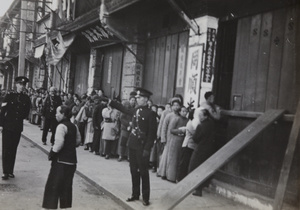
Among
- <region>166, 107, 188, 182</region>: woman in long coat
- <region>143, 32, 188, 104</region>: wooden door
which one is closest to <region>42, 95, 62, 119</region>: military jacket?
<region>143, 32, 188, 104</region>: wooden door

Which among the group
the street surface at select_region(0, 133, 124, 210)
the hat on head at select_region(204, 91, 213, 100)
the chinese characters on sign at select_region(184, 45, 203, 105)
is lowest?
the street surface at select_region(0, 133, 124, 210)

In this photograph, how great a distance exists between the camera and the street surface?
566 cm

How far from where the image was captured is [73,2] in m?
15.3

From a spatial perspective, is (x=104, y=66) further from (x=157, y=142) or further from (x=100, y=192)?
(x=100, y=192)

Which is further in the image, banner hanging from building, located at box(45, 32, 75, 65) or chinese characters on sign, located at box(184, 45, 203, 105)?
banner hanging from building, located at box(45, 32, 75, 65)

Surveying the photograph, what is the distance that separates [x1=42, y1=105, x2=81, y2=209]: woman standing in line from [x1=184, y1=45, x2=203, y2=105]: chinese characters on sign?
3.34 meters

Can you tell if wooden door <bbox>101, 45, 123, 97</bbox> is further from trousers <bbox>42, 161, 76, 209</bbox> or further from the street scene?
trousers <bbox>42, 161, 76, 209</bbox>

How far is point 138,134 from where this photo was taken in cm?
605

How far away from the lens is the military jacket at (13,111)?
23.8 ft

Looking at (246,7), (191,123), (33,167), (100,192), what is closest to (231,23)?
(246,7)

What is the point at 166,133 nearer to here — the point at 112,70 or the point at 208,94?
the point at 208,94

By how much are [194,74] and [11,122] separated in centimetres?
397

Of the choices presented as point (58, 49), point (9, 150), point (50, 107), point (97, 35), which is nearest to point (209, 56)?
point (9, 150)

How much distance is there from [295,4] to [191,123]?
2841mm
